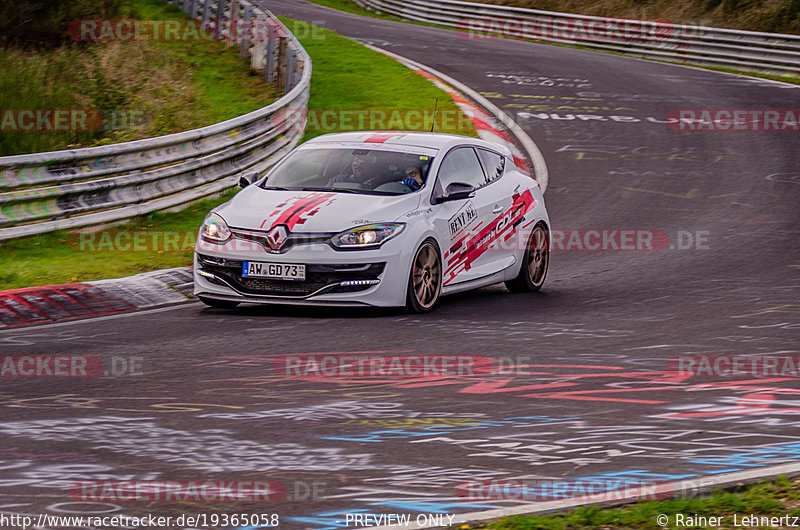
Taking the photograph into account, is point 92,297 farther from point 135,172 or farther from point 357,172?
point 135,172

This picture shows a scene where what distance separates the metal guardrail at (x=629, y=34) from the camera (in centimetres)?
3145

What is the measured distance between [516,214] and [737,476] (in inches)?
267

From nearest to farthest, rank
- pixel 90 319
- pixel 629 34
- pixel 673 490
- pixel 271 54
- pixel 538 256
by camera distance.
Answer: pixel 673 490 < pixel 90 319 < pixel 538 256 < pixel 271 54 < pixel 629 34

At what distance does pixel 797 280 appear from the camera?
12.1m

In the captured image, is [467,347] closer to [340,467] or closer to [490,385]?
[490,385]

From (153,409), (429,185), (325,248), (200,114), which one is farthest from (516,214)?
(200,114)

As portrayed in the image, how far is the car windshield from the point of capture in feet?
36.0

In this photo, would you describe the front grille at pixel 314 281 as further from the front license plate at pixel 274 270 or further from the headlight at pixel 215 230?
the headlight at pixel 215 230

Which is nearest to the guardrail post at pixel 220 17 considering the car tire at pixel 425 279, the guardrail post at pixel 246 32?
the guardrail post at pixel 246 32

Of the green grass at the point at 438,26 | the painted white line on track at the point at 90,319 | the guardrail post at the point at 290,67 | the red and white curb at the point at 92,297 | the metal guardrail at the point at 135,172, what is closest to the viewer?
the painted white line on track at the point at 90,319

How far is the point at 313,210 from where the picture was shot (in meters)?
10.4

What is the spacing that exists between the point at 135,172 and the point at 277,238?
15.2ft

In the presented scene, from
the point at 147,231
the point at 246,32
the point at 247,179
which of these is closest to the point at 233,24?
the point at 246,32

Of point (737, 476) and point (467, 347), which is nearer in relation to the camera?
point (737, 476)
